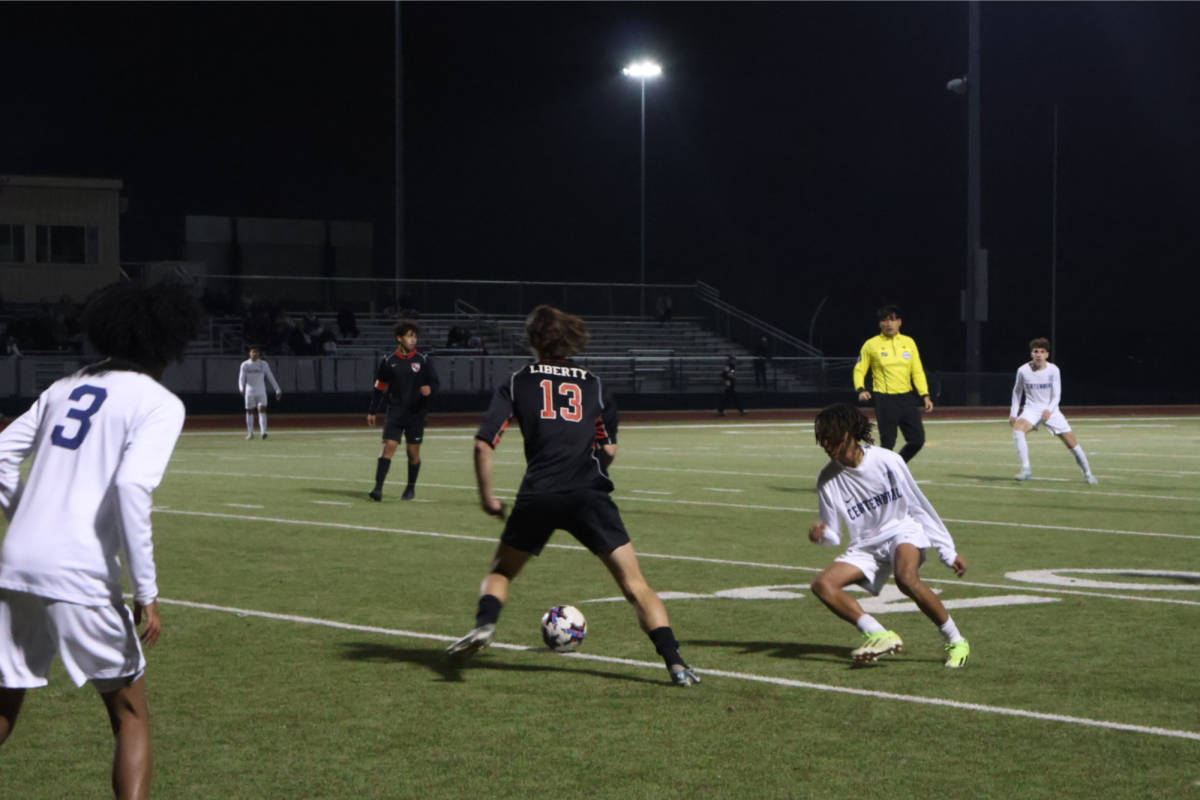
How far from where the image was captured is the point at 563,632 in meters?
7.94

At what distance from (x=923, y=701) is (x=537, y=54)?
48.1 metres

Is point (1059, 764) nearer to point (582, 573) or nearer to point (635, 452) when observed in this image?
point (582, 573)

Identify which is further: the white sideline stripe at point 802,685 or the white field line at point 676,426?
the white field line at point 676,426

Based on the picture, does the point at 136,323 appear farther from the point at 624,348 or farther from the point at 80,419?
the point at 624,348

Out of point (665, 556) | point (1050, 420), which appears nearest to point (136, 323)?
point (665, 556)

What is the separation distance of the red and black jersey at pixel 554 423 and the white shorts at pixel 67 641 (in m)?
3.08

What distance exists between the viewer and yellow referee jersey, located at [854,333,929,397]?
56.9ft

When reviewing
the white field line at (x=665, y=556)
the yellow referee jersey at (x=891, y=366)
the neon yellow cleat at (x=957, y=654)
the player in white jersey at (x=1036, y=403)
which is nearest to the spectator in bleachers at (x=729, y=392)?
the player in white jersey at (x=1036, y=403)

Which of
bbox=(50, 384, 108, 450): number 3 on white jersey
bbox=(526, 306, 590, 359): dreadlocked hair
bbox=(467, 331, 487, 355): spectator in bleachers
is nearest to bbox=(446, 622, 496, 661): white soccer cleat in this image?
bbox=(526, 306, 590, 359): dreadlocked hair

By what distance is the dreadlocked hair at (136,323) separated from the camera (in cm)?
453

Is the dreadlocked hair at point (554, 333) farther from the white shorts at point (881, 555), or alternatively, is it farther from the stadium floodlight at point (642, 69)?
the stadium floodlight at point (642, 69)

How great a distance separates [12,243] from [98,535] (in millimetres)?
50182

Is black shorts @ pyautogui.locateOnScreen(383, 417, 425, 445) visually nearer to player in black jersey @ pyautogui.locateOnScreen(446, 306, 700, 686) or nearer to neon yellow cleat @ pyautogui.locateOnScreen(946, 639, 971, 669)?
player in black jersey @ pyautogui.locateOnScreen(446, 306, 700, 686)

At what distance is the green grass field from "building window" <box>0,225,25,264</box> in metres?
38.8
